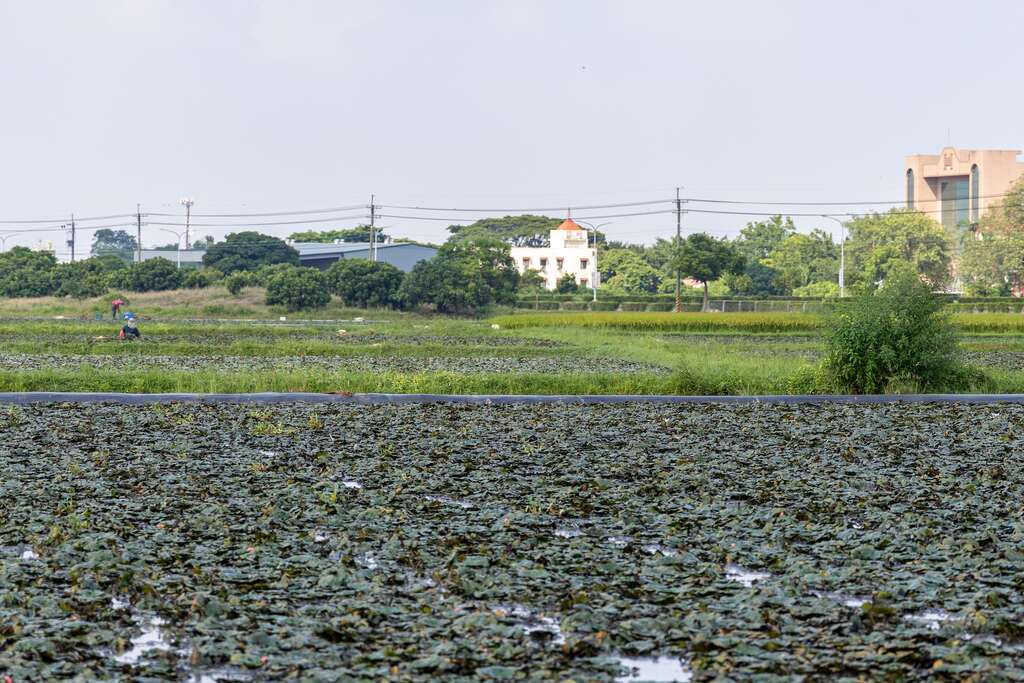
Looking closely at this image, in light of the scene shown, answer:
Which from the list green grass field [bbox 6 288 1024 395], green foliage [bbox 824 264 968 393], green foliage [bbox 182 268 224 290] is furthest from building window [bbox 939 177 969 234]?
green foliage [bbox 824 264 968 393]

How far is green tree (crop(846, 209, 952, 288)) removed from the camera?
8350cm

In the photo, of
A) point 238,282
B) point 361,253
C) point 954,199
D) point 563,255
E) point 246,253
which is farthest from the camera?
point 954,199

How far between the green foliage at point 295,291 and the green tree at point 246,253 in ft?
56.9

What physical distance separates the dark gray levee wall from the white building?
8466cm

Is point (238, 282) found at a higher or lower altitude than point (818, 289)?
higher

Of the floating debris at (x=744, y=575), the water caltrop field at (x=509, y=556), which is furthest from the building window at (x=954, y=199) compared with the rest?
the floating debris at (x=744, y=575)

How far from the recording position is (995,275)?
76.1m

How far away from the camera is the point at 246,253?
268 ft

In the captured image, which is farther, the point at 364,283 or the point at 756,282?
the point at 756,282

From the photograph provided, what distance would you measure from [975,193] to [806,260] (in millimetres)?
40021

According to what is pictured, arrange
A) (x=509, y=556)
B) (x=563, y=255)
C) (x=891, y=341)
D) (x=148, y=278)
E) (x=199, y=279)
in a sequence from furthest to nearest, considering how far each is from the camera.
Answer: (x=563, y=255), (x=199, y=279), (x=148, y=278), (x=891, y=341), (x=509, y=556)

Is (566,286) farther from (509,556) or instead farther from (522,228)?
(509,556)

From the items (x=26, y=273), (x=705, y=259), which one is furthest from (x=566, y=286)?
(x=26, y=273)

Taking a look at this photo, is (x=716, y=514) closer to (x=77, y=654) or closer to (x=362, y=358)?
(x=77, y=654)
